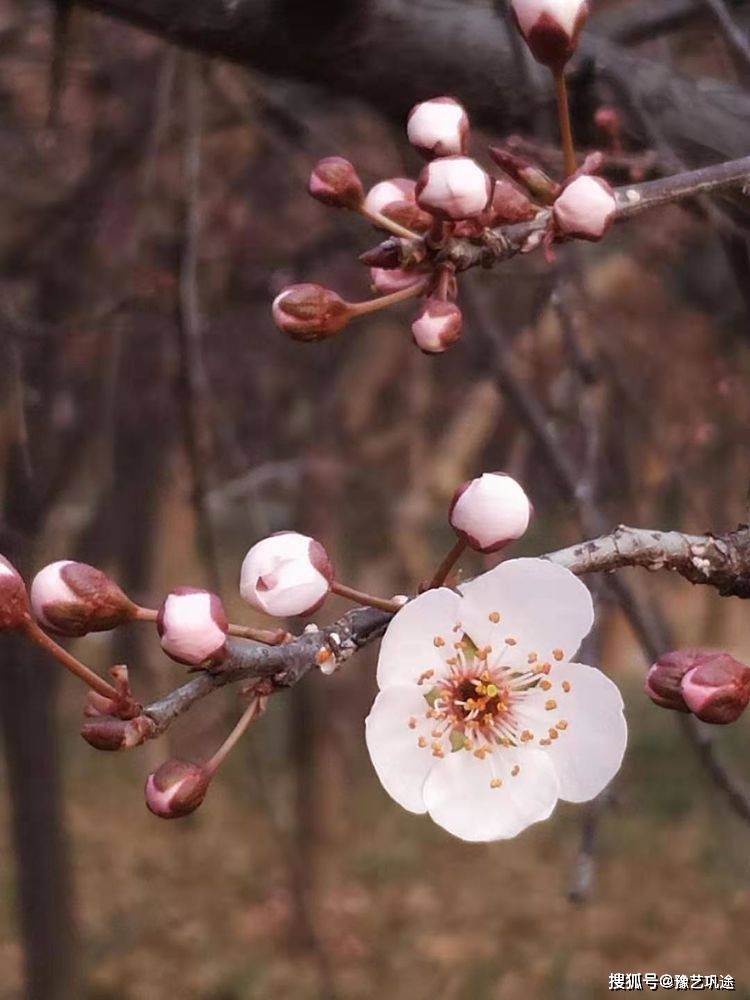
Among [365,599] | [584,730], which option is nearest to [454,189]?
[365,599]

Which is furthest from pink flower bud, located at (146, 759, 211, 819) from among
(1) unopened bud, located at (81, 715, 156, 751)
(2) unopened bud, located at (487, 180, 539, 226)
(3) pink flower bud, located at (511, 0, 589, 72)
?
(3) pink flower bud, located at (511, 0, 589, 72)

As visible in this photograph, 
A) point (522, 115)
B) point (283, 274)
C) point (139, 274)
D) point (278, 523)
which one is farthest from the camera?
point (278, 523)

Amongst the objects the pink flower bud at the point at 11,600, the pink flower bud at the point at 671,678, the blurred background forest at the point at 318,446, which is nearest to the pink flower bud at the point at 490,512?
the pink flower bud at the point at 671,678

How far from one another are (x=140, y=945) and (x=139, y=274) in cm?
288

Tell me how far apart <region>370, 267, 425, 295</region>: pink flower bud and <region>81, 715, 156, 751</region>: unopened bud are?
1.04ft

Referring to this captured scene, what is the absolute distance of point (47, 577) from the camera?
64 cm

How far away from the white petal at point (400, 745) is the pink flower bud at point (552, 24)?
0.44m

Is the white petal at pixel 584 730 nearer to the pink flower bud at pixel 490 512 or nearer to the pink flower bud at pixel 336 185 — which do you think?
the pink flower bud at pixel 490 512

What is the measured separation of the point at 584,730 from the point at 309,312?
32cm

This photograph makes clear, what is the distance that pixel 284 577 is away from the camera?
649mm

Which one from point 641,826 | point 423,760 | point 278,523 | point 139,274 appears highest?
point 423,760

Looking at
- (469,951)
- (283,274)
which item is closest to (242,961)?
(469,951)

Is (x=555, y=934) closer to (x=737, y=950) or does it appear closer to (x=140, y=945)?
(x=737, y=950)

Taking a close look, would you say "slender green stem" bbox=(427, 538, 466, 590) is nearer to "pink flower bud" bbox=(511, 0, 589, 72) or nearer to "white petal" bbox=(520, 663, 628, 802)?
"white petal" bbox=(520, 663, 628, 802)
